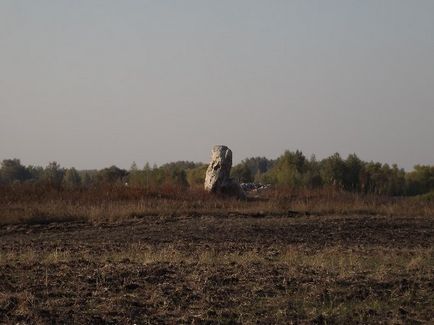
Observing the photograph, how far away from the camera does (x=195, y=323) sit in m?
7.19

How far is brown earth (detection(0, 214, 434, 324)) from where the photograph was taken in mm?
7605

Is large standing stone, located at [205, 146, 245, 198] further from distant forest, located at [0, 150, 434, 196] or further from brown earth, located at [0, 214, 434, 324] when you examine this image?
brown earth, located at [0, 214, 434, 324]

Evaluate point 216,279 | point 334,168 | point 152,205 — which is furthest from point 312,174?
point 216,279

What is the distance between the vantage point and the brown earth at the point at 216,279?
761cm

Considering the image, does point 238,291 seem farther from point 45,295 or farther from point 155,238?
point 155,238

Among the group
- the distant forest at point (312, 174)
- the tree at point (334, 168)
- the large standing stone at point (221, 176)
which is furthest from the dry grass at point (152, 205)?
the tree at point (334, 168)

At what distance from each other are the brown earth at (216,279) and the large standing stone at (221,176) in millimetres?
15458

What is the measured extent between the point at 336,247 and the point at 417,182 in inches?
1970

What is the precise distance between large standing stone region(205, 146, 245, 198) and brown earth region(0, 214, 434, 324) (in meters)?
15.5

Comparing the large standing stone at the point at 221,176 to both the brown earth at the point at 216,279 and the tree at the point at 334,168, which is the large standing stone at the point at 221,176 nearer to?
the brown earth at the point at 216,279

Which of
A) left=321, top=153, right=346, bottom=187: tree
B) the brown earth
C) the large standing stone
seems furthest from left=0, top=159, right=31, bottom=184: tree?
the brown earth

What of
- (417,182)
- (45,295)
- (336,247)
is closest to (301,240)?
(336,247)

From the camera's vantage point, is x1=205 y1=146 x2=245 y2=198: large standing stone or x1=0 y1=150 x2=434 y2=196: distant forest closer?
x1=205 y1=146 x2=245 y2=198: large standing stone

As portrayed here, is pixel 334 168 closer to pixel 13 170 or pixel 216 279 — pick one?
pixel 13 170
